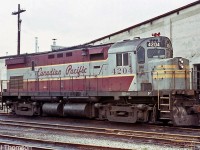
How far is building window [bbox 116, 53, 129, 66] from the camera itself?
568 inches

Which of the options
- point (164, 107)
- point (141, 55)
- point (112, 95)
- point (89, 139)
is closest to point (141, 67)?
point (141, 55)

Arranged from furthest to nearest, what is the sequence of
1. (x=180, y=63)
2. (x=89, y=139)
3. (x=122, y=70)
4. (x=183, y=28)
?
(x=183, y=28) → (x=122, y=70) → (x=180, y=63) → (x=89, y=139)

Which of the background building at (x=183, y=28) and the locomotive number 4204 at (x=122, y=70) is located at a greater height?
the background building at (x=183, y=28)

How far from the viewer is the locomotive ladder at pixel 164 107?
12.7 metres

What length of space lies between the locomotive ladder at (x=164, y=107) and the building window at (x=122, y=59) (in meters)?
2.37

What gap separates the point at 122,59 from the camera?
1460cm

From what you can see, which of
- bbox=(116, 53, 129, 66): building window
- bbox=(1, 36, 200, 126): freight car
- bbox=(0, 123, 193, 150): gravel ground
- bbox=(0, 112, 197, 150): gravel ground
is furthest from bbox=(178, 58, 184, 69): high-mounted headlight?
bbox=(0, 123, 193, 150): gravel ground

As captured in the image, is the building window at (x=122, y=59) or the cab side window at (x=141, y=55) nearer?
the cab side window at (x=141, y=55)

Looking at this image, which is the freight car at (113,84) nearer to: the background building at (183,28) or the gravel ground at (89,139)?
the gravel ground at (89,139)

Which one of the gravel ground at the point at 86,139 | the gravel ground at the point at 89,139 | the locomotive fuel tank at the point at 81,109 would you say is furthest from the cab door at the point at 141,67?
the gravel ground at the point at 86,139

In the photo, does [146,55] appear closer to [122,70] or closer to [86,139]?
[122,70]

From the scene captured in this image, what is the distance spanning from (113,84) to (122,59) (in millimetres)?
1268

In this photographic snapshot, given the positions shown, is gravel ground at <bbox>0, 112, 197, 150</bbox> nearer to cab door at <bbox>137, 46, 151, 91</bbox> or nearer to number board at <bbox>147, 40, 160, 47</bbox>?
cab door at <bbox>137, 46, 151, 91</bbox>

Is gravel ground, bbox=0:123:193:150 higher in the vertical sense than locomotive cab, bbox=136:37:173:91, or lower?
lower
